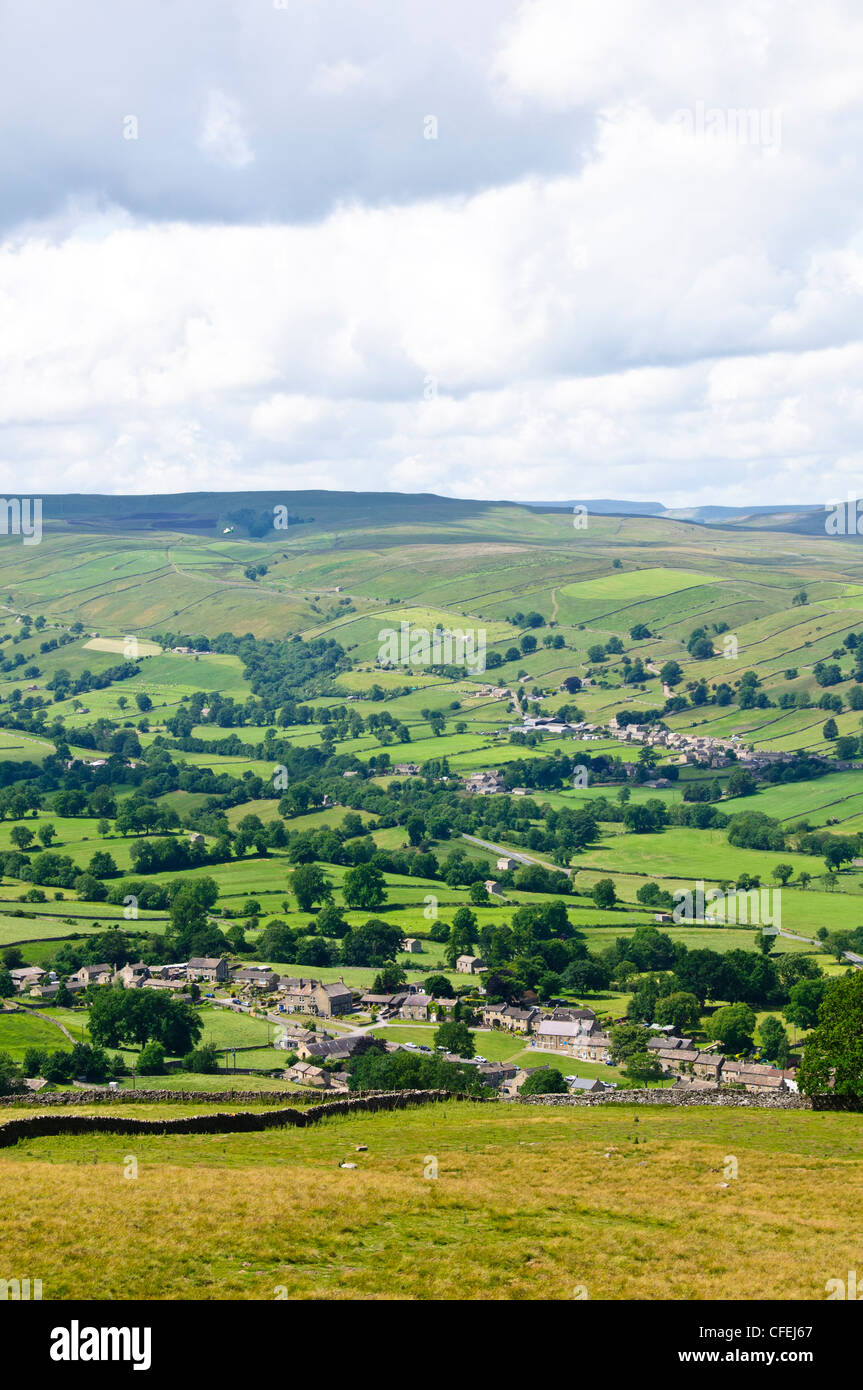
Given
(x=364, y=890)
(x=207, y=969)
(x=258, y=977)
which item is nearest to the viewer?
(x=258, y=977)

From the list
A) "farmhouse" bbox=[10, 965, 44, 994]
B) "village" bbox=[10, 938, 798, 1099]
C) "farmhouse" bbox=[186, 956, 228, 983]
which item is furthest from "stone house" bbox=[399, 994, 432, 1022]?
"farmhouse" bbox=[10, 965, 44, 994]

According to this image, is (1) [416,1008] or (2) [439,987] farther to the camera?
(2) [439,987]

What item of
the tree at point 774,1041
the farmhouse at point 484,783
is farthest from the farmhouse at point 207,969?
the farmhouse at point 484,783

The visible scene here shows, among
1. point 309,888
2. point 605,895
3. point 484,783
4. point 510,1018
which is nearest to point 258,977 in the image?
point 510,1018

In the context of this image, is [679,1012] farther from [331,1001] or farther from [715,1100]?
[715,1100]

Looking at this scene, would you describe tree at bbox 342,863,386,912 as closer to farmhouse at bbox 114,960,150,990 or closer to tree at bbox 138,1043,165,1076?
farmhouse at bbox 114,960,150,990

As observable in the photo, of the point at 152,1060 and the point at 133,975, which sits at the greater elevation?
the point at 152,1060

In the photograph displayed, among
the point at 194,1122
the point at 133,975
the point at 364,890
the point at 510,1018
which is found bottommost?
the point at 510,1018

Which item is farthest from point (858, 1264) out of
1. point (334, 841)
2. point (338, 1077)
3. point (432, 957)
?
point (334, 841)
